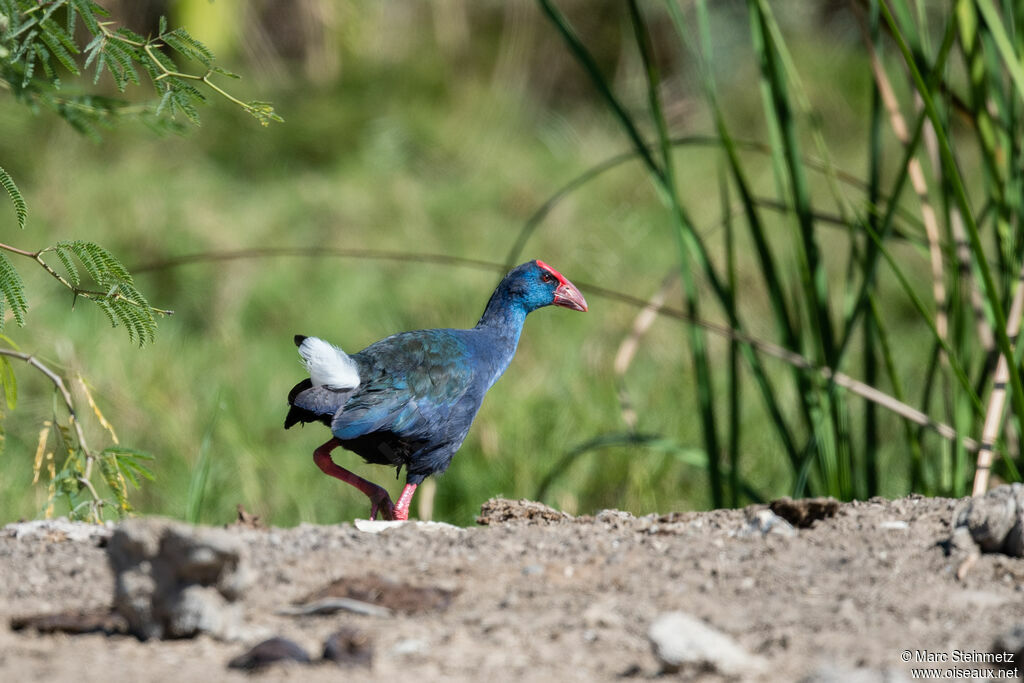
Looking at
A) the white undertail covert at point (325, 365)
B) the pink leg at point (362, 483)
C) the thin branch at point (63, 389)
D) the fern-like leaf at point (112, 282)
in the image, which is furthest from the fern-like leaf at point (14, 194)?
the pink leg at point (362, 483)

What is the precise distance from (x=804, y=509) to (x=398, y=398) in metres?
1.30

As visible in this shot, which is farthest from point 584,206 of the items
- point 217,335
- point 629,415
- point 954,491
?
point 954,491

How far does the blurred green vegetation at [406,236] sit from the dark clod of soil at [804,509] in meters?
1.08

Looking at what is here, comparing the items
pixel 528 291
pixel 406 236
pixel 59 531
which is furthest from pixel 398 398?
pixel 406 236

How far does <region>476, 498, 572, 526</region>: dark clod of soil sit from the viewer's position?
8.49 ft

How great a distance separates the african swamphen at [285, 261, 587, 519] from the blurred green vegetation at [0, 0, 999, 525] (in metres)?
Result: 0.34

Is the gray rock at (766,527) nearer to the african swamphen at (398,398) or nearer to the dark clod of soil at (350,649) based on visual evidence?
the dark clod of soil at (350,649)

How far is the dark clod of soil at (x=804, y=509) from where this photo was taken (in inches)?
87.4

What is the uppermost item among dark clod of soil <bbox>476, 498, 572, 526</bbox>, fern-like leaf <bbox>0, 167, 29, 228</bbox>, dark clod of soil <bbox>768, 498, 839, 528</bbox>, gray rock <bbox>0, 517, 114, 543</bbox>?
fern-like leaf <bbox>0, 167, 29, 228</bbox>

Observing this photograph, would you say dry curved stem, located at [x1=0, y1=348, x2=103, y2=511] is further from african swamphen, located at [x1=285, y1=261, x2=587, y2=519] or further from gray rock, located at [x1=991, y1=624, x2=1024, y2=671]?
gray rock, located at [x1=991, y1=624, x2=1024, y2=671]

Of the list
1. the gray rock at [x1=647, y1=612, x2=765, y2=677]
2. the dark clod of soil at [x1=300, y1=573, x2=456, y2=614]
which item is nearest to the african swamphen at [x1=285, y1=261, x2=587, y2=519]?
the dark clod of soil at [x1=300, y1=573, x2=456, y2=614]

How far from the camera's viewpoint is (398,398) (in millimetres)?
Result: 3123

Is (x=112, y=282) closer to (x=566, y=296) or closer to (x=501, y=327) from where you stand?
(x=501, y=327)

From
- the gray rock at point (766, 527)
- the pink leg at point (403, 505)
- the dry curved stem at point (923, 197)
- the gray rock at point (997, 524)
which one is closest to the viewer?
the gray rock at point (997, 524)
